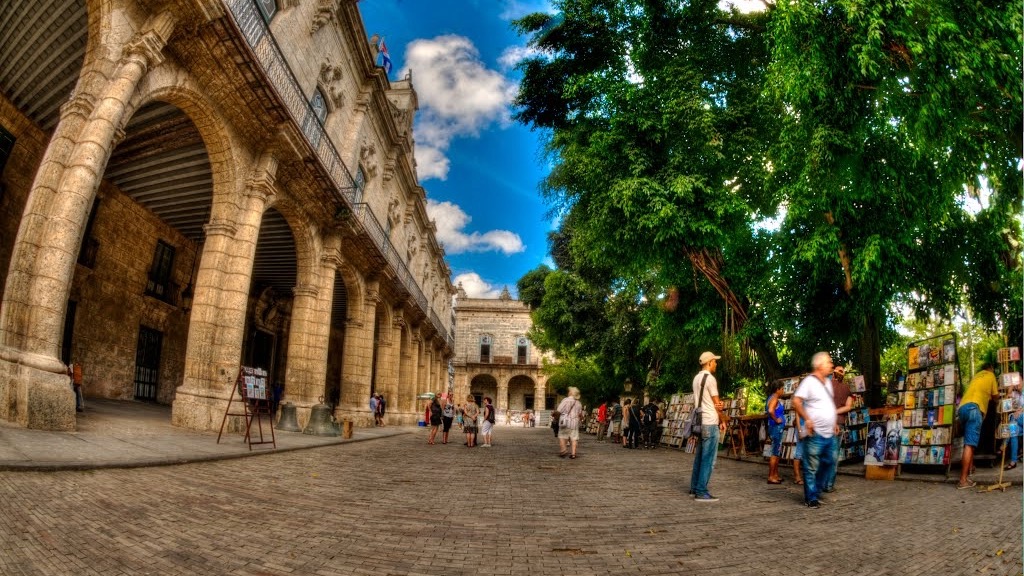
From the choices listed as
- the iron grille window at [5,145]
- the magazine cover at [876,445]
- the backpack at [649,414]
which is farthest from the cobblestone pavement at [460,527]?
the backpack at [649,414]

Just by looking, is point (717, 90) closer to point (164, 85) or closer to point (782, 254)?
point (782, 254)

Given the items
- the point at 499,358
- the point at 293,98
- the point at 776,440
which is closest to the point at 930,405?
the point at 776,440

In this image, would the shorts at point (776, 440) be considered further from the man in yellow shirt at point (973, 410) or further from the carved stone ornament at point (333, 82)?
the carved stone ornament at point (333, 82)

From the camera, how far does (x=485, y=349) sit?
53.2m

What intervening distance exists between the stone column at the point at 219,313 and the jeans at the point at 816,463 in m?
9.92

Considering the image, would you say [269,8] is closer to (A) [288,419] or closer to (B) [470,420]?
(A) [288,419]

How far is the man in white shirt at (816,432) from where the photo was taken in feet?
18.3

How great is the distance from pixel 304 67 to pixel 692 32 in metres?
10.2

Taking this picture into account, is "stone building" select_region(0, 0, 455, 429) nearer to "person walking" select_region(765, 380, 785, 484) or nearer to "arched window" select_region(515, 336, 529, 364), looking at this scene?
"person walking" select_region(765, 380, 785, 484)

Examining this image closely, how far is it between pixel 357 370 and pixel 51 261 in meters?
12.4

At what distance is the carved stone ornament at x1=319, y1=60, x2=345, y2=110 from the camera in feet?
51.7

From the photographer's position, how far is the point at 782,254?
10445mm

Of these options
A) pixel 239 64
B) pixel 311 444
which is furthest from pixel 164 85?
pixel 311 444

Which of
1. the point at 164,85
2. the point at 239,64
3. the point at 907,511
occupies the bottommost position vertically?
the point at 907,511
